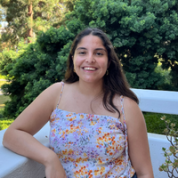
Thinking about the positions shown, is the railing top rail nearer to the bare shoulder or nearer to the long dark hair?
the long dark hair

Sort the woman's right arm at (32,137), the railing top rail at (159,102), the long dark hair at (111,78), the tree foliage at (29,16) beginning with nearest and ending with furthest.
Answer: the woman's right arm at (32,137) < the long dark hair at (111,78) < the railing top rail at (159,102) < the tree foliage at (29,16)

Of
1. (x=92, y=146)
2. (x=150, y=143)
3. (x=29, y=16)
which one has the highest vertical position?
(x=29, y=16)

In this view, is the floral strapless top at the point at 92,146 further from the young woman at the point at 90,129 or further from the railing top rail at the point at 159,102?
the railing top rail at the point at 159,102

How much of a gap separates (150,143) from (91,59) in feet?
3.31

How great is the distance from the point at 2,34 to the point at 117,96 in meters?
10.3

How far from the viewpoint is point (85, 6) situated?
4.56m

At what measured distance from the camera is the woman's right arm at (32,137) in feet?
3.86

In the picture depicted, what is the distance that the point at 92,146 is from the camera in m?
1.27

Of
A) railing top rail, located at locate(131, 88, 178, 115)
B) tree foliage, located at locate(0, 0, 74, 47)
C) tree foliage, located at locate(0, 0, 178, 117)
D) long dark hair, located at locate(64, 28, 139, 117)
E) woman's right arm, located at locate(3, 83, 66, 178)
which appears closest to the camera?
woman's right arm, located at locate(3, 83, 66, 178)

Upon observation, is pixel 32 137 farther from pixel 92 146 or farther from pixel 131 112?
pixel 131 112

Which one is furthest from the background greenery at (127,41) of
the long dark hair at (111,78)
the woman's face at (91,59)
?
the woman's face at (91,59)

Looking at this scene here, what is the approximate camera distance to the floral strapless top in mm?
1271

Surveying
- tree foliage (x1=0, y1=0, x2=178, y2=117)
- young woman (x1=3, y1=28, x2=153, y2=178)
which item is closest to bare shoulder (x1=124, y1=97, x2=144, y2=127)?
young woman (x1=3, y1=28, x2=153, y2=178)

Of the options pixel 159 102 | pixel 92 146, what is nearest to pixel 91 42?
pixel 92 146
